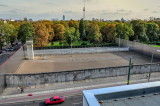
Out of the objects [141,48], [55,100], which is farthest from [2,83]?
[141,48]

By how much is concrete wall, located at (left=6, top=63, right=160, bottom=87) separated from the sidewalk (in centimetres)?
82

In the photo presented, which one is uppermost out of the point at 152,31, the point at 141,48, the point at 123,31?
the point at 152,31

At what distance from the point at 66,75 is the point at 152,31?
52.3 m

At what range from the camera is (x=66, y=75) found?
2064 cm

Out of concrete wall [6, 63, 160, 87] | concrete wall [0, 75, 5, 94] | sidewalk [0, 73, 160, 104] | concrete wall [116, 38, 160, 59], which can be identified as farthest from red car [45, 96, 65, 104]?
concrete wall [116, 38, 160, 59]

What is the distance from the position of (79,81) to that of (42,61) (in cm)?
1369

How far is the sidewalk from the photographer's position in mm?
16656

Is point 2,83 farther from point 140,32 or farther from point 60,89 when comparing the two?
point 140,32

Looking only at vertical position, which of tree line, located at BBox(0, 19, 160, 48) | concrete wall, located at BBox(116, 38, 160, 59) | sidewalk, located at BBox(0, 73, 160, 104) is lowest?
sidewalk, located at BBox(0, 73, 160, 104)

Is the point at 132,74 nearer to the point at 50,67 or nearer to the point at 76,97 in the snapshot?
the point at 76,97

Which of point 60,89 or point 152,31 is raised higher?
point 152,31

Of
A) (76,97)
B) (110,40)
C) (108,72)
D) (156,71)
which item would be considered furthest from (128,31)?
(76,97)

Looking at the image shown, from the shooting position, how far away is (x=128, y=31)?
4791cm

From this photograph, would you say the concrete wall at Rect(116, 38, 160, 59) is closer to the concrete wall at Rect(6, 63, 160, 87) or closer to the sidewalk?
the concrete wall at Rect(6, 63, 160, 87)
